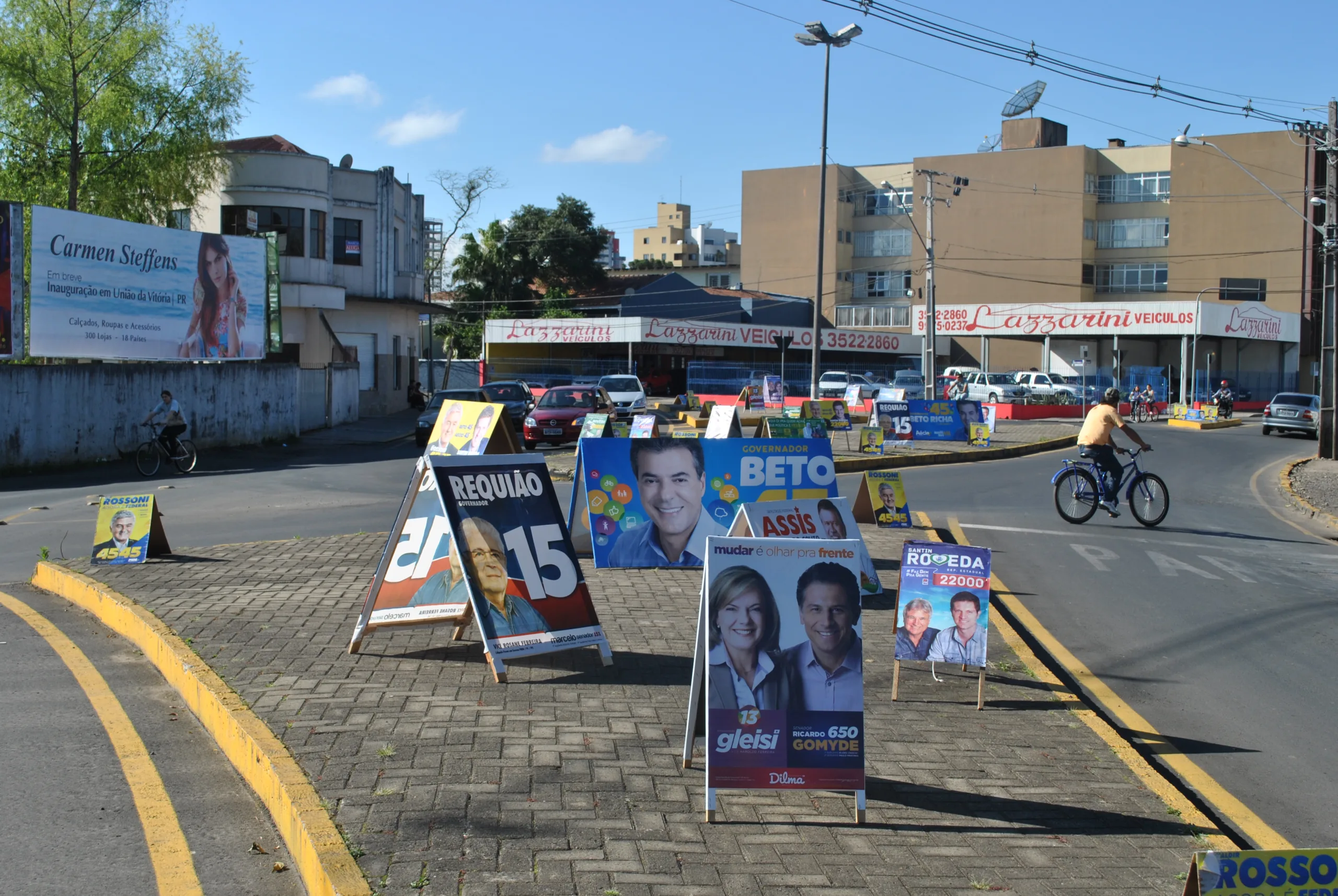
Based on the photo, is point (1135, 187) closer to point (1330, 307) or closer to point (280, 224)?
point (1330, 307)

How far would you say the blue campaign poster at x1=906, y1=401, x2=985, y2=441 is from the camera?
1216 inches

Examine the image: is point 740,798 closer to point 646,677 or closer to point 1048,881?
point 1048,881

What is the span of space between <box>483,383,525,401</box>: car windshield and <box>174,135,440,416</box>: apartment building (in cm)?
817

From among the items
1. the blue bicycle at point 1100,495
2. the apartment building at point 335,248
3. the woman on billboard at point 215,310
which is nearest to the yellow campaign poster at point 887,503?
the blue bicycle at point 1100,495

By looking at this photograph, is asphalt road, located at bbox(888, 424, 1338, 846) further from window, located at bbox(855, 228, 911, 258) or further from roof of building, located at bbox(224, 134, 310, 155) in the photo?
window, located at bbox(855, 228, 911, 258)

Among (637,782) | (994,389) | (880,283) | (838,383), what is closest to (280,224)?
(838,383)

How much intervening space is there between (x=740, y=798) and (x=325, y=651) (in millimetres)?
3404

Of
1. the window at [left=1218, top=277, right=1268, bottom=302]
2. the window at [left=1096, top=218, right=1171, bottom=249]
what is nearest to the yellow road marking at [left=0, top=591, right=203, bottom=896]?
the window at [left=1218, top=277, right=1268, bottom=302]

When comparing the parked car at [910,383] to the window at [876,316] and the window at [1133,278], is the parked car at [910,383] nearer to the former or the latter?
the window at [876,316]

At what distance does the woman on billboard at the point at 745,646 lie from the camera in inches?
194

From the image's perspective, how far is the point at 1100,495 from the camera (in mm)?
15523

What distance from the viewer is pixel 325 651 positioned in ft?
24.0

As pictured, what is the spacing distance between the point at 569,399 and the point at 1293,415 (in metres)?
26.1

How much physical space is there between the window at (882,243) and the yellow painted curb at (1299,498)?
52.1 m
